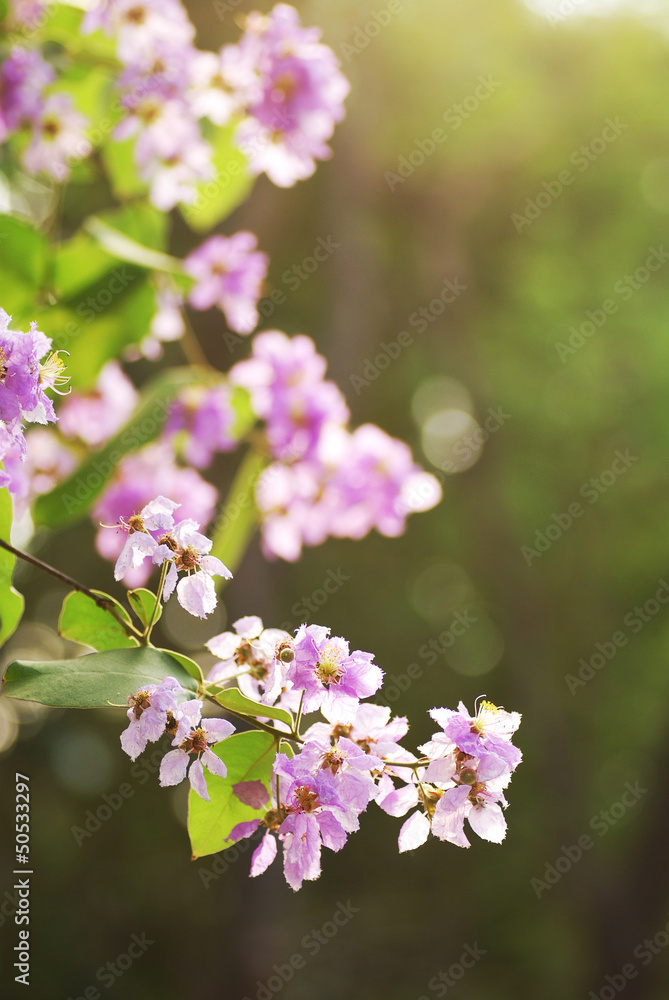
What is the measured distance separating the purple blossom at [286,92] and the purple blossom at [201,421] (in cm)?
54

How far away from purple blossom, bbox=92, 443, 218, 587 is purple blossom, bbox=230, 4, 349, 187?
2.54 ft

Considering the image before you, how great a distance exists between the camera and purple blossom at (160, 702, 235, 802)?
79 centimetres

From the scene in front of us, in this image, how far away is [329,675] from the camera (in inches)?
31.6

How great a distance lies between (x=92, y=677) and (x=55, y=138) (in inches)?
53.1

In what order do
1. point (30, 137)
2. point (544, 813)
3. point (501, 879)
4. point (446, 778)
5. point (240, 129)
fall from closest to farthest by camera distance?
point (446, 778) → point (30, 137) → point (240, 129) → point (544, 813) → point (501, 879)

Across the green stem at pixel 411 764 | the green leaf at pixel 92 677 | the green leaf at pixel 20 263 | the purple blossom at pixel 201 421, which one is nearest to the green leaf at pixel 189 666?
the green leaf at pixel 92 677

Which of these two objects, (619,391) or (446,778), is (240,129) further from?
(619,391)

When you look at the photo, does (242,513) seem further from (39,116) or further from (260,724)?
(260,724)

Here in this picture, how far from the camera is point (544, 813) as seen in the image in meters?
7.22

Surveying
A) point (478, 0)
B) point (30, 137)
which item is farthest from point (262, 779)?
point (478, 0)

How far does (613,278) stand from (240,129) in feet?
21.6

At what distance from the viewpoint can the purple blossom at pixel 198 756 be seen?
2.61 ft

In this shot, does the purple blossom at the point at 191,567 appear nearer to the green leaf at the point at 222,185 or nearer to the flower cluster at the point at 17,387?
the flower cluster at the point at 17,387

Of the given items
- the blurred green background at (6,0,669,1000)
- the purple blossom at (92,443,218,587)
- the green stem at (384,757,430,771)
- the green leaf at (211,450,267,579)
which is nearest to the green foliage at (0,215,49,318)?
the purple blossom at (92,443,218,587)
